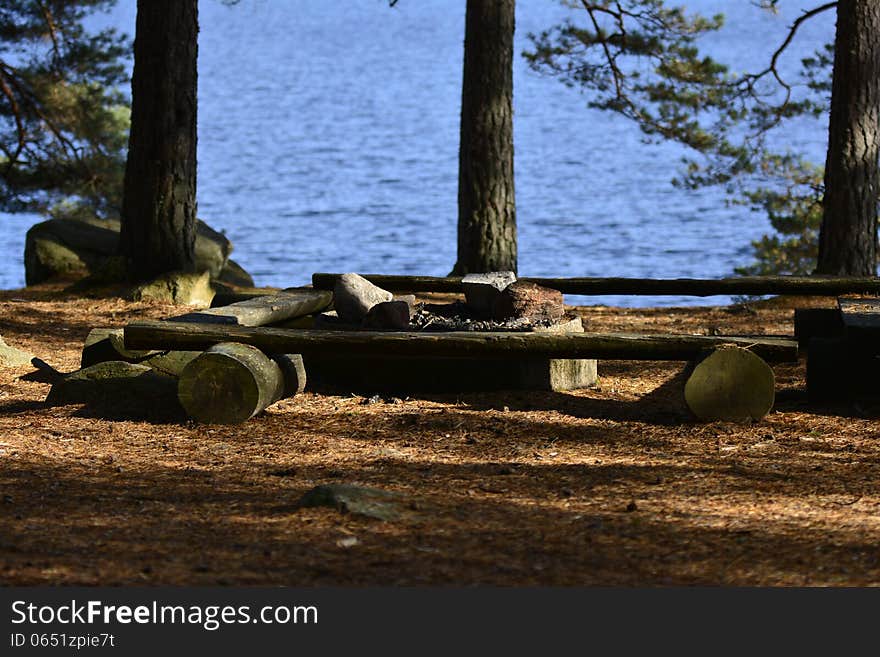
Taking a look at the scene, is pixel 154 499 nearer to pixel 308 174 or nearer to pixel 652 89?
pixel 652 89

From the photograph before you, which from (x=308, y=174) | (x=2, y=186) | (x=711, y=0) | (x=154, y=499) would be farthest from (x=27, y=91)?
(x=711, y=0)

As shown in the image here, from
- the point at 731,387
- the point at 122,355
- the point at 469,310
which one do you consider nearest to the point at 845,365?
the point at 731,387

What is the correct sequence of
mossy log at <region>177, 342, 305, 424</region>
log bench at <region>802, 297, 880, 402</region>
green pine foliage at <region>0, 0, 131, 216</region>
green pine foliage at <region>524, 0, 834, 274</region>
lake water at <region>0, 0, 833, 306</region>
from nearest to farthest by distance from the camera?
mossy log at <region>177, 342, 305, 424</region>, log bench at <region>802, 297, 880, 402</region>, green pine foliage at <region>524, 0, 834, 274</region>, green pine foliage at <region>0, 0, 131, 216</region>, lake water at <region>0, 0, 833, 306</region>

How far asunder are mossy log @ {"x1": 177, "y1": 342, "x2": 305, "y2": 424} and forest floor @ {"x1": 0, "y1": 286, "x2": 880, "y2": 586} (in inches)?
5.1

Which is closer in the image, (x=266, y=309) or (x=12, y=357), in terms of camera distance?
(x=266, y=309)

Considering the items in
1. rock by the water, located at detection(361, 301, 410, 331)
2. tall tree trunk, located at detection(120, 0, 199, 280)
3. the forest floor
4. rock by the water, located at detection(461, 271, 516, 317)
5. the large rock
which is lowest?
the forest floor

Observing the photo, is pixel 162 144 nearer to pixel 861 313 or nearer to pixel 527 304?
A: pixel 527 304

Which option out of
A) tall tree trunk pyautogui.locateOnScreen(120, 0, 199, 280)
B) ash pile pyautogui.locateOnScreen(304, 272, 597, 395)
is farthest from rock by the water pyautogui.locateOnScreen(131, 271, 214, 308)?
ash pile pyautogui.locateOnScreen(304, 272, 597, 395)

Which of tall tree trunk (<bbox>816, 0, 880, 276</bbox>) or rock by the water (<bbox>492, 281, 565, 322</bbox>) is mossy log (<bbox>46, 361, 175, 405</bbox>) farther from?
tall tree trunk (<bbox>816, 0, 880, 276</bbox>)

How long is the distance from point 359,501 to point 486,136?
27.1 feet

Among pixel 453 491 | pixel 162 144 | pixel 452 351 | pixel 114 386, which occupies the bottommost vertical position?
pixel 453 491

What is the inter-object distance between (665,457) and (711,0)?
95828mm

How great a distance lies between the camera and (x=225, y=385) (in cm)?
677

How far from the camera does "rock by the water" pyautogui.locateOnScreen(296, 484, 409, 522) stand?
5.00m
